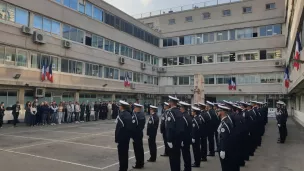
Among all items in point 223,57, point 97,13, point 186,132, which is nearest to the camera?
point 186,132

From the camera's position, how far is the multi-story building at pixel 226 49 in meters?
32.9

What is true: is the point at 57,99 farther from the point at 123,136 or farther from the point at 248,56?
the point at 248,56

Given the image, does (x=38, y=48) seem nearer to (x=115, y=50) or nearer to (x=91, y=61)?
(x=91, y=61)

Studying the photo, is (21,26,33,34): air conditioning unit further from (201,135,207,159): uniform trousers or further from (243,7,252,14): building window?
(243,7,252,14): building window

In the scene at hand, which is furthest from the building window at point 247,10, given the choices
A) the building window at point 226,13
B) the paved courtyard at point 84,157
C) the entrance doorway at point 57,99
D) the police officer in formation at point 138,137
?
the police officer in formation at point 138,137

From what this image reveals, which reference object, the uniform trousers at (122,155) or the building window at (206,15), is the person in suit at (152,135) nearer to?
the uniform trousers at (122,155)

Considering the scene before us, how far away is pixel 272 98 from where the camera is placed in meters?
32.8

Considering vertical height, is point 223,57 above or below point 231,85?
above

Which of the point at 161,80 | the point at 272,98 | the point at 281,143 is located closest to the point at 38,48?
the point at 281,143

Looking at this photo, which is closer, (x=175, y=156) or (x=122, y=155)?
(x=175, y=156)

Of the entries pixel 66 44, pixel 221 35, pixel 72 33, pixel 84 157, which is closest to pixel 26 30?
pixel 66 44

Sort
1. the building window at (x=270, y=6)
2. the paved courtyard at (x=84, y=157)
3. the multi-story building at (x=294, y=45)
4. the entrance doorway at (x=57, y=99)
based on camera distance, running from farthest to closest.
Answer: the building window at (x=270, y=6)
the entrance doorway at (x=57, y=99)
the multi-story building at (x=294, y=45)
the paved courtyard at (x=84, y=157)

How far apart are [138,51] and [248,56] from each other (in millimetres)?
15062

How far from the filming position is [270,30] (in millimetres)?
33125
